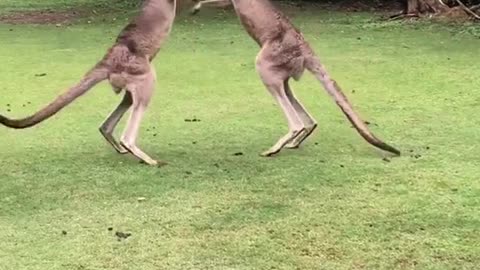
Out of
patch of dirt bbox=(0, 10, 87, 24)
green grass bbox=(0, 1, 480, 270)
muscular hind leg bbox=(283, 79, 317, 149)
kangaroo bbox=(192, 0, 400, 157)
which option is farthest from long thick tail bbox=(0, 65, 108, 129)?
patch of dirt bbox=(0, 10, 87, 24)

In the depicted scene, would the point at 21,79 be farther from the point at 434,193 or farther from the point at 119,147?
the point at 434,193

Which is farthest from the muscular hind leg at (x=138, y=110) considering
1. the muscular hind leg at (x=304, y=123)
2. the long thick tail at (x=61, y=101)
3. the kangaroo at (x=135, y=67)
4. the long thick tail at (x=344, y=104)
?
the long thick tail at (x=344, y=104)

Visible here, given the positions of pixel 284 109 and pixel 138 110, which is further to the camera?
pixel 284 109

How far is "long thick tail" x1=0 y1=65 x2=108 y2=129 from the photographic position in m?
4.23

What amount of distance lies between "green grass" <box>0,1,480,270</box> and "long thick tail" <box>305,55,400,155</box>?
108mm

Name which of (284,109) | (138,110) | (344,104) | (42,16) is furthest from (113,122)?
(42,16)

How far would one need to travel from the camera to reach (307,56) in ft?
15.6

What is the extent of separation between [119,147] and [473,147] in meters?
1.84

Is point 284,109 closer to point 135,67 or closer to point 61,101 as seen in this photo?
point 135,67

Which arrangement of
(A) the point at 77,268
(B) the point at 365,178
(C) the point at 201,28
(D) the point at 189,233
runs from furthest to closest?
(C) the point at 201,28 < (B) the point at 365,178 < (D) the point at 189,233 < (A) the point at 77,268

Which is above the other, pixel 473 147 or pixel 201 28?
pixel 473 147

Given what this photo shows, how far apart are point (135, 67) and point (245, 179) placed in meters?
0.82

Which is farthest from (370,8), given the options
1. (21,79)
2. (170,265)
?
(170,265)

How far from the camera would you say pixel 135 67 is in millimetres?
4527
